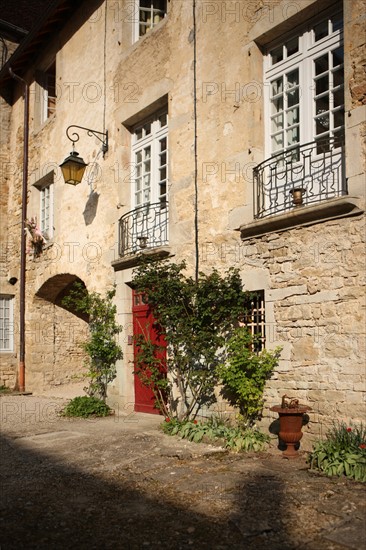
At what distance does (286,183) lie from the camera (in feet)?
21.0

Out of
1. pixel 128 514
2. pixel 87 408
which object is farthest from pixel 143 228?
pixel 128 514

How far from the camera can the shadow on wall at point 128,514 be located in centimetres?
353

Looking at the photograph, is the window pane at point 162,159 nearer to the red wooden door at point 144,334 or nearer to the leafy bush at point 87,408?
the red wooden door at point 144,334

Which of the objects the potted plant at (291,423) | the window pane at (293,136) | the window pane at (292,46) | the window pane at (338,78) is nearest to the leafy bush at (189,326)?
the potted plant at (291,423)

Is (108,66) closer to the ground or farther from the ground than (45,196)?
farther from the ground

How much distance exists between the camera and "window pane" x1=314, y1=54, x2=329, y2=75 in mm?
6209

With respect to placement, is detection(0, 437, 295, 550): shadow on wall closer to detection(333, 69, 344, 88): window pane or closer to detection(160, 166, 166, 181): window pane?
detection(333, 69, 344, 88): window pane

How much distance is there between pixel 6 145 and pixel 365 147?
10321 millimetres

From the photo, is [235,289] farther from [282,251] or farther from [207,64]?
[207,64]

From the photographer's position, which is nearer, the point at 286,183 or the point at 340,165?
the point at 340,165

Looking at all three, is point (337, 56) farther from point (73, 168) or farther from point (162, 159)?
point (73, 168)

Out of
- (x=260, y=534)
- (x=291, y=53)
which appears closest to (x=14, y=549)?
(x=260, y=534)

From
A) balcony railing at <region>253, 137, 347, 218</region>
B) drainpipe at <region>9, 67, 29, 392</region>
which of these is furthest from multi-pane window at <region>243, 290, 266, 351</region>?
drainpipe at <region>9, 67, 29, 392</region>

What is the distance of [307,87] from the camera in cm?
634
